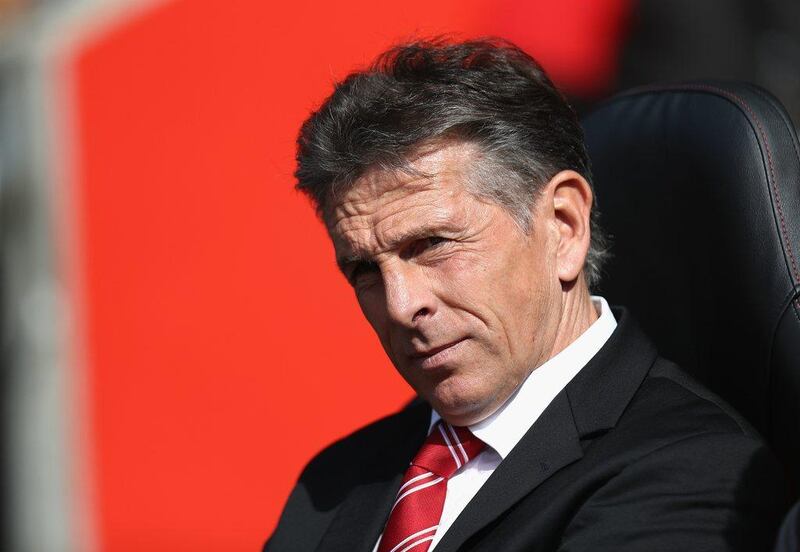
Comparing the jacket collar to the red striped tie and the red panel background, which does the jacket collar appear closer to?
the red striped tie

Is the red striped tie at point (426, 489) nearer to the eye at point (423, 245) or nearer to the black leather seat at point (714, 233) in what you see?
the eye at point (423, 245)

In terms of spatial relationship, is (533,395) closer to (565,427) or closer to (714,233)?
(565,427)

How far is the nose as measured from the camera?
181 cm

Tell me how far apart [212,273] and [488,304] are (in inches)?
106

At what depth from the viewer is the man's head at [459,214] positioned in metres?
1.80

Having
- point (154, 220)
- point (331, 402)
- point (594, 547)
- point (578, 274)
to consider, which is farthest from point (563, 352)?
point (154, 220)

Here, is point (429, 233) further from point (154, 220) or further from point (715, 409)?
point (154, 220)

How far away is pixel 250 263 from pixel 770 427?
108 inches

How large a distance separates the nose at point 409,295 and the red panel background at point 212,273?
236 cm

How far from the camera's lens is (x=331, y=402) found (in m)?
4.27

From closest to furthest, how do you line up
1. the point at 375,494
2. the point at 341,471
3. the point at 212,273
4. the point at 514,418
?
1. the point at 514,418
2. the point at 375,494
3. the point at 341,471
4. the point at 212,273

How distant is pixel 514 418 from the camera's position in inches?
73.4

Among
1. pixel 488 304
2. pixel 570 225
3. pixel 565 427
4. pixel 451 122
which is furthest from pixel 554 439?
pixel 451 122

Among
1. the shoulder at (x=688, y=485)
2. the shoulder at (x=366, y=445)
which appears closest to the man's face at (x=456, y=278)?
the shoulder at (x=688, y=485)
